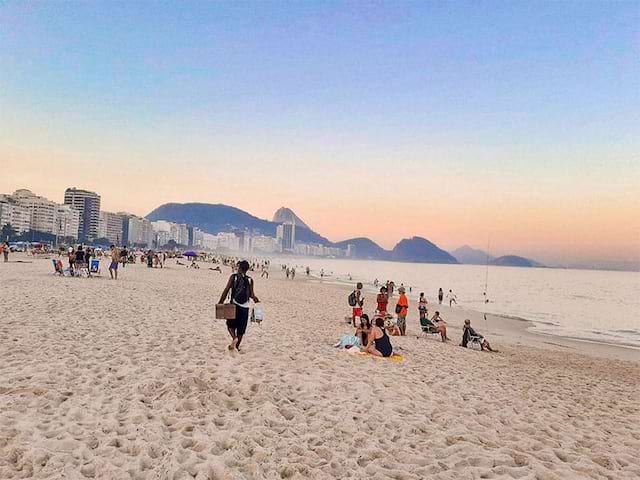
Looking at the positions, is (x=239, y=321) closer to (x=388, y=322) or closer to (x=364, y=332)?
(x=364, y=332)

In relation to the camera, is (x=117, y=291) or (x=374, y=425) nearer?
(x=374, y=425)

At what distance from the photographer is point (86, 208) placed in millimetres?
191000

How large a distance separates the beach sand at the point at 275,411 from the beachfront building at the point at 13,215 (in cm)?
15122

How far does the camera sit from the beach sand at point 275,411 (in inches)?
159

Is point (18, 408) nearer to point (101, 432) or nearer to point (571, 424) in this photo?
point (101, 432)

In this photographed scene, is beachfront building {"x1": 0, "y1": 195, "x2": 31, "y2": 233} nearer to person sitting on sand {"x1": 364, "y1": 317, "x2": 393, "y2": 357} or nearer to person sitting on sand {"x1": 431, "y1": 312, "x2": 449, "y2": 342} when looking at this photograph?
person sitting on sand {"x1": 431, "y1": 312, "x2": 449, "y2": 342}

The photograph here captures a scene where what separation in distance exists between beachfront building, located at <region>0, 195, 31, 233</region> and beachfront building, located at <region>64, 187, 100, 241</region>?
121 ft

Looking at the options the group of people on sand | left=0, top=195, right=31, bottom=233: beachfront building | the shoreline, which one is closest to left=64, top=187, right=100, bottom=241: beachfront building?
left=0, top=195, right=31, bottom=233: beachfront building

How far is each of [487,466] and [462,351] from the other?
8058mm

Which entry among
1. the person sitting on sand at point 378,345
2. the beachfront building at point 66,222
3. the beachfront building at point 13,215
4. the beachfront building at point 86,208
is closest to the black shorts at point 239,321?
the person sitting on sand at point 378,345

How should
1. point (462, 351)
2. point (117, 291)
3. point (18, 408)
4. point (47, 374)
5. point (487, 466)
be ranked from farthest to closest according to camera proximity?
point (117, 291) → point (462, 351) → point (47, 374) → point (18, 408) → point (487, 466)

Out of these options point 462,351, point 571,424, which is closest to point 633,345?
point 462,351

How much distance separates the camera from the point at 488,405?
253 inches

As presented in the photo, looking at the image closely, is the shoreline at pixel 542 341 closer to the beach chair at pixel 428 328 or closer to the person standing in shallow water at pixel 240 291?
the beach chair at pixel 428 328
